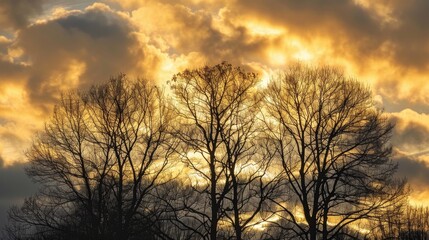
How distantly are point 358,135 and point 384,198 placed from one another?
4.11 m

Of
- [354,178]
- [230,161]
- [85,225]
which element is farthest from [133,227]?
[354,178]

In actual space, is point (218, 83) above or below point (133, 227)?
above

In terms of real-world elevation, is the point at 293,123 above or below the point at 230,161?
above

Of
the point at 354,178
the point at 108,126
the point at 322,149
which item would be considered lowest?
the point at 354,178

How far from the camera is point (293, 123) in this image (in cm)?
3819


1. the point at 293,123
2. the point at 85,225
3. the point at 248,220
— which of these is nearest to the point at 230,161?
the point at 248,220

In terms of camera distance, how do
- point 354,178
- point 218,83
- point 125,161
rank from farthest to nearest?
point 125,161 → point 218,83 → point 354,178

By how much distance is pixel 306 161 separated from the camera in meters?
36.7

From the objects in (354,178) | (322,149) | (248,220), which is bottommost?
(248,220)

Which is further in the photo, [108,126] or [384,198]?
[108,126]

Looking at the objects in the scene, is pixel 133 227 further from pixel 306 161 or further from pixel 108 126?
pixel 306 161

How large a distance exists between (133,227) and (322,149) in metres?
14.5

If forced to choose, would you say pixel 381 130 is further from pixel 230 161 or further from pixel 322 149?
pixel 230 161

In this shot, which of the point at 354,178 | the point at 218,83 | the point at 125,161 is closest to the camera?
the point at 354,178
